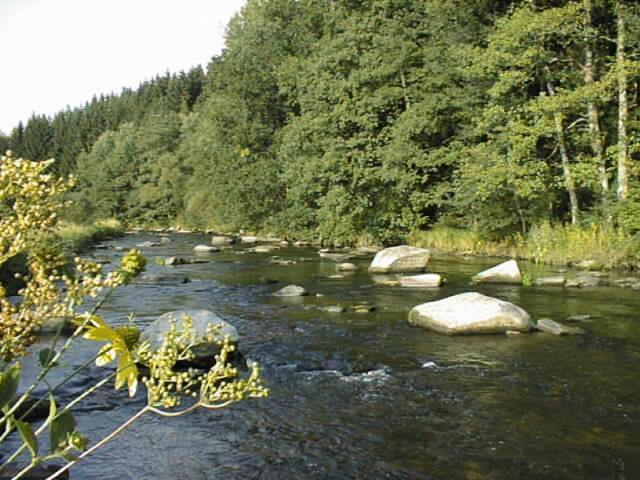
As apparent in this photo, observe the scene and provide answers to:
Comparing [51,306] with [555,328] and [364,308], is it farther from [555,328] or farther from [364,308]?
[364,308]

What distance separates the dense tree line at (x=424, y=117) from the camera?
66.1 ft

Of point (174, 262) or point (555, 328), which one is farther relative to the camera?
point (174, 262)

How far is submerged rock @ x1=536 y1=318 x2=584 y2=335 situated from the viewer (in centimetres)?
1035

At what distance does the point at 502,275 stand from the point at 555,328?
220 inches

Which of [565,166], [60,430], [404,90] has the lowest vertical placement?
[60,430]

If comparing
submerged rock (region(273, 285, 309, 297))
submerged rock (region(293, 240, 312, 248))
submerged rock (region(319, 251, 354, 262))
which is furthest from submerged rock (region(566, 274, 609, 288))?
submerged rock (region(293, 240, 312, 248))

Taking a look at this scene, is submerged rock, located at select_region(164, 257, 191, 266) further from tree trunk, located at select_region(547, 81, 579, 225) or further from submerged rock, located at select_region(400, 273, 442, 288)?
tree trunk, located at select_region(547, 81, 579, 225)

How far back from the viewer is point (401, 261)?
1898 centimetres

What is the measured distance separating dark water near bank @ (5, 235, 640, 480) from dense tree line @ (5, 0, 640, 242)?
9791mm

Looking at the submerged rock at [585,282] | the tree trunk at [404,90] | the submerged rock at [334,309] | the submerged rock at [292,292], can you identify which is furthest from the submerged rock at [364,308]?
the tree trunk at [404,90]

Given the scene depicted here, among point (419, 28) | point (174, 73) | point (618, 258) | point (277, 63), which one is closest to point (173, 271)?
point (618, 258)

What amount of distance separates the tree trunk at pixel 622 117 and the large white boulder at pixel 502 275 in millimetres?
5248

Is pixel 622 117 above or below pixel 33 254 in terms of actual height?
above

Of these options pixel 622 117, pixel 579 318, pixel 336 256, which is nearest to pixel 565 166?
pixel 622 117
